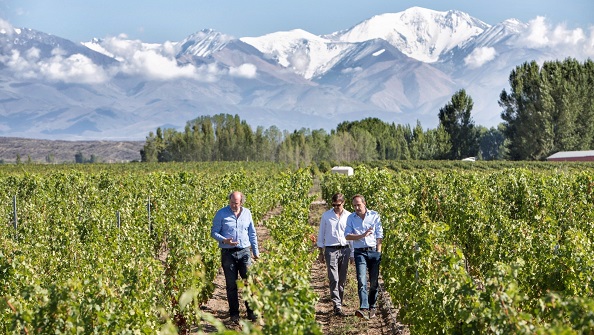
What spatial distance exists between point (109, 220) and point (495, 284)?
911 centimetres

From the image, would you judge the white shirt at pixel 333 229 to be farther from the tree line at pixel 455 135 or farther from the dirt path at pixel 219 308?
the tree line at pixel 455 135

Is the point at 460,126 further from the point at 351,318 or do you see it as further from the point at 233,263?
the point at 233,263

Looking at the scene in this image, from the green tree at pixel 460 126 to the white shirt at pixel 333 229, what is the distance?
8348 cm

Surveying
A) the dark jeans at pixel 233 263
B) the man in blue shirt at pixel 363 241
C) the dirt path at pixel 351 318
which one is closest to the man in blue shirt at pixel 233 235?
the dark jeans at pixel 233 263

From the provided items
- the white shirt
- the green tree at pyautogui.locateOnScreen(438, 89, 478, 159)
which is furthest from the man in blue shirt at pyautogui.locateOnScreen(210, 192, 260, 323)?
the green tree at pyautogui.locateOnScreen(438, 89, 478, 159)

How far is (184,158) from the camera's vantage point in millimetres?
117125

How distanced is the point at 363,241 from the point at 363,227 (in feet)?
0.67

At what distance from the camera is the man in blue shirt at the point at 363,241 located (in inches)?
421

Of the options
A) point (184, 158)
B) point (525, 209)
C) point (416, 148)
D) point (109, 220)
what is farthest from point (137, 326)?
point (184, 158)

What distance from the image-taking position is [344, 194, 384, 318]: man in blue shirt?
1069cm

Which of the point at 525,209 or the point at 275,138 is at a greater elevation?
the point at 275,138

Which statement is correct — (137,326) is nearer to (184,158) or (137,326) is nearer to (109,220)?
(109,220)

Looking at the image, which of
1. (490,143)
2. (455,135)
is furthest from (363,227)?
(490,143)

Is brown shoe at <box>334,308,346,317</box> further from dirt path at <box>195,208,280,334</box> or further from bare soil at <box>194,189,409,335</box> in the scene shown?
dirt path at <box>195,208,280,334</box>
